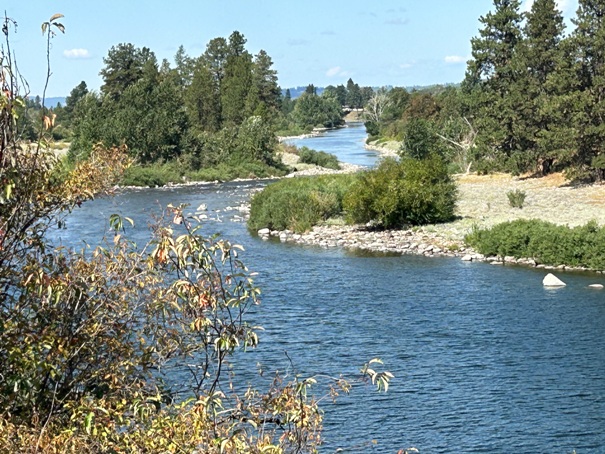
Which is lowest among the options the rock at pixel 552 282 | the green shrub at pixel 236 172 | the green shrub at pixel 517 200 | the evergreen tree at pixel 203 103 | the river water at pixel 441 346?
the river water at pixel 441 346

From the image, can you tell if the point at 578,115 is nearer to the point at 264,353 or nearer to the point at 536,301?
the point at 536,301

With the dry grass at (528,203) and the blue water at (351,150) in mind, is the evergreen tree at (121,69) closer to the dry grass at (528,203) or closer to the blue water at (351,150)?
the blue water at (351,150)

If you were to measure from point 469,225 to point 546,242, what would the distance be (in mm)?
6433

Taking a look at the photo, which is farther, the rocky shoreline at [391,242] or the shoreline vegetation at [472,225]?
the shoreline vegetation at [472,225]

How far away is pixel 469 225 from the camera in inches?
1596

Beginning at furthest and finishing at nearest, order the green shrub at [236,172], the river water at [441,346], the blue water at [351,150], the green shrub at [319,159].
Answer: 1. the blue water at [351,150]
2. the green shrub at [319,159]
3. the green shrub at [236,172]
4. the river water at [441,346]

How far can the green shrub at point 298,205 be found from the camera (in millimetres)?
44062

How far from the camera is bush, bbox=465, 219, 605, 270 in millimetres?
33344

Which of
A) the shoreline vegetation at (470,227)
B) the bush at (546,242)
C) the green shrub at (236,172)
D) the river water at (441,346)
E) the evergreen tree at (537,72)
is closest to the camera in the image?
the river water at (441,346)

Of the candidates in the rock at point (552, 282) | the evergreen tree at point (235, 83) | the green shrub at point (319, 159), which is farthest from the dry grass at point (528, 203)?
the evergreen tree at point (235, 83)

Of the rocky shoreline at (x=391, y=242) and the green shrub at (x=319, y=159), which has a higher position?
the green shrub at (x=319, y=159)

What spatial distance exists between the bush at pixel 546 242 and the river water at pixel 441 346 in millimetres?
1376

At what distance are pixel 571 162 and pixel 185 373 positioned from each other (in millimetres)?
37990

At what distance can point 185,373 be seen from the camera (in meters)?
18.7
